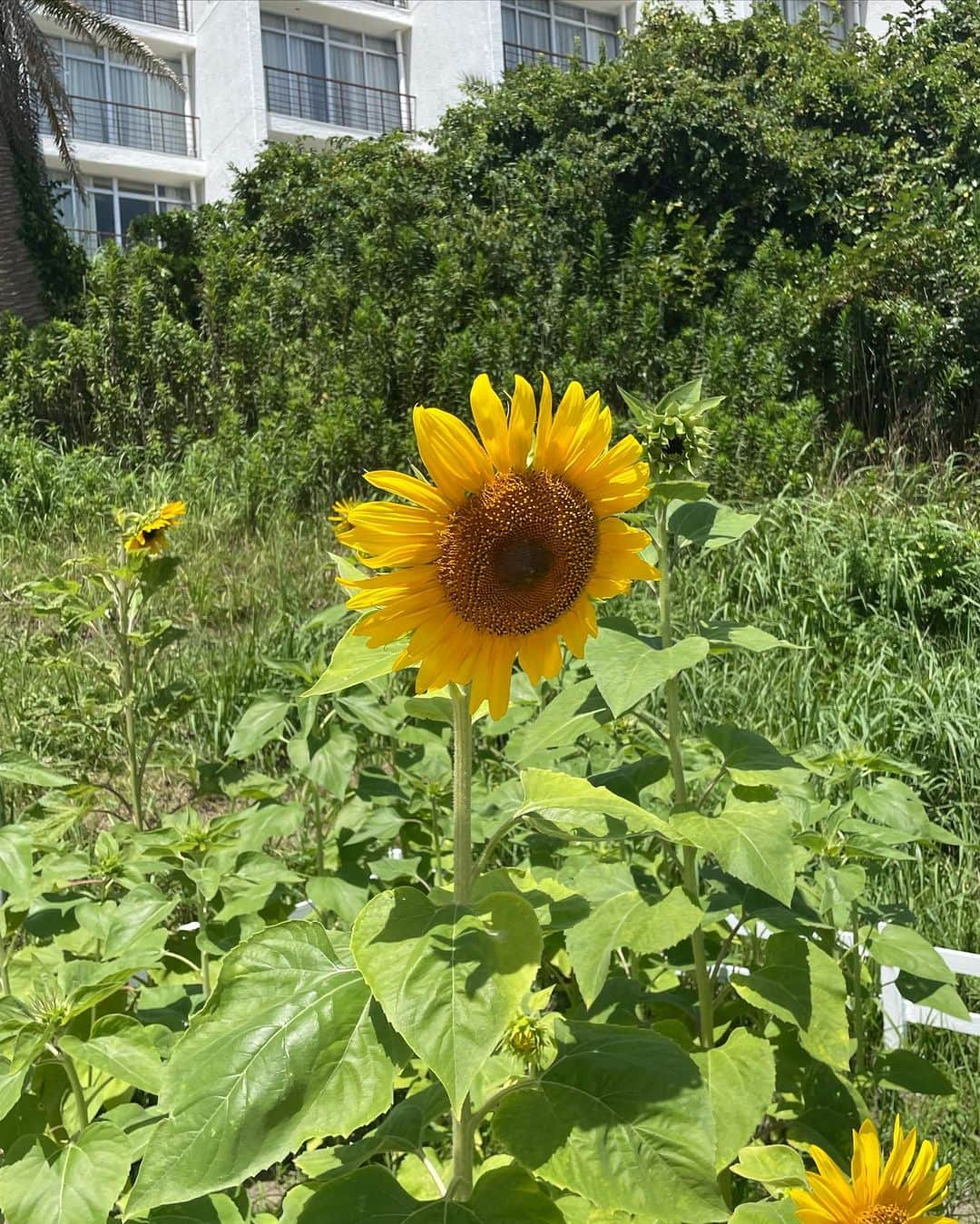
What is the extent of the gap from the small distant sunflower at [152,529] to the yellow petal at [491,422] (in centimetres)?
207

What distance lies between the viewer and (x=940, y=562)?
545cm

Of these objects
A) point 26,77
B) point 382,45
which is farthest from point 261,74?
point 26,77

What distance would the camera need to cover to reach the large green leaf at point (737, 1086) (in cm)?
156

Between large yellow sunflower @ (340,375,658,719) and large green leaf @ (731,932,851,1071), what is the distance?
31.5 inches

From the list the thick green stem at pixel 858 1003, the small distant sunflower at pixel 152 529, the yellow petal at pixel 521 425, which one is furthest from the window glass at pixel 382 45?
the yellow petal at pixel 521 425

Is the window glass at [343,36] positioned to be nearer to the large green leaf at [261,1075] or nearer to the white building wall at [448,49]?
the white building wall at [448,49]

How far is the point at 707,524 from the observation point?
1780 mm

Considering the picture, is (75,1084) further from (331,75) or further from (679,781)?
(331,75)

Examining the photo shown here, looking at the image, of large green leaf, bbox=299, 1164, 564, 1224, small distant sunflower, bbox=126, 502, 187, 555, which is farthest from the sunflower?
small distant sunflower, bbox=126, 502, 187, 555

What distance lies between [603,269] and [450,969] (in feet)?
30.4

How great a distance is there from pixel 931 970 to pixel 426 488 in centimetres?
144

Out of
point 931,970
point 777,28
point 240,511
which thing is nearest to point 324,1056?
point 931,970

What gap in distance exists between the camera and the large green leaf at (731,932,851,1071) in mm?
1705

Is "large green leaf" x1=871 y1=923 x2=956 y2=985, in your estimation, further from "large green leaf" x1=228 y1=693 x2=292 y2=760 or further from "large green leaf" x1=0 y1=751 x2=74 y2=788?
"large green leaf" x1=0 y1=751 x2=74 y2=788
